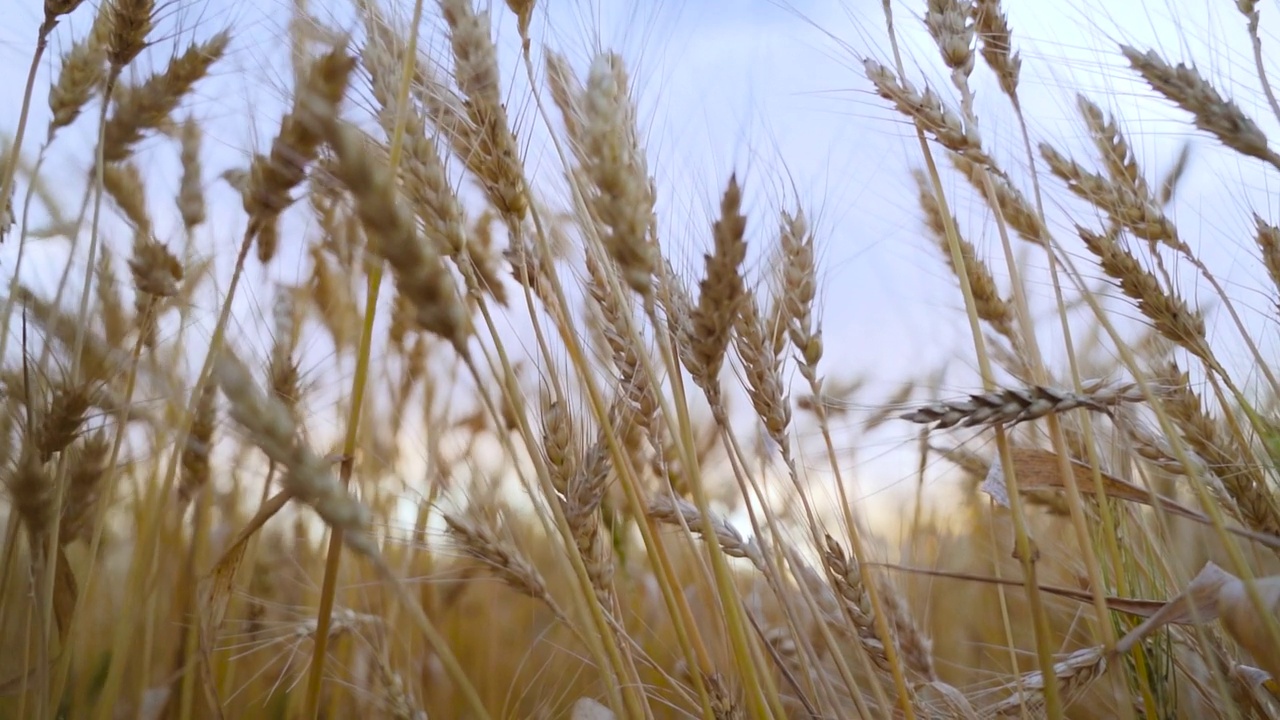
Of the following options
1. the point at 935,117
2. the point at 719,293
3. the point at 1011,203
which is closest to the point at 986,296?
the point at 1011,203

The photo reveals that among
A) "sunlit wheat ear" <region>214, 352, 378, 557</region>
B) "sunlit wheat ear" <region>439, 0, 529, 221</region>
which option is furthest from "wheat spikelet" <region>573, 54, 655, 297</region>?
"sunlit wheat ear" <region>214, 352, 378, 557</region>

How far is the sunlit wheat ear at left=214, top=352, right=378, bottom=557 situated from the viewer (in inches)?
16.3

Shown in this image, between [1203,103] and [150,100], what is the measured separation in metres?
1.16

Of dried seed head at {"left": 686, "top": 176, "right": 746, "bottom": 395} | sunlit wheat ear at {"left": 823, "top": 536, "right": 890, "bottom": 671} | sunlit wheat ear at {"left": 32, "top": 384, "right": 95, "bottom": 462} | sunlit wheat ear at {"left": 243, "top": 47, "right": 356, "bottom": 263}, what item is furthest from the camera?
sunlit wheat ear at {"left": 823, "top": 536, "right": 890, "bottom": 671}

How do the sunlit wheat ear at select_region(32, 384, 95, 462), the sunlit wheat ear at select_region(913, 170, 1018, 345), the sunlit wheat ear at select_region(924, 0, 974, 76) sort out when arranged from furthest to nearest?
the sunlit wheat ear at select_region(913, 170, 1018, 345)
the sunlit wheat ear at select_region(924, 0, 974, 76)
the sunlit wheat ear at select_region(32, 384, 95, 462)

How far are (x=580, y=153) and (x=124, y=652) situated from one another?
67 cm

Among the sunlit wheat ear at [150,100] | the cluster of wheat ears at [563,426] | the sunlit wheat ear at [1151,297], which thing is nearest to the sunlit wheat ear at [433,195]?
the cluster of wheat ears at [563,426]

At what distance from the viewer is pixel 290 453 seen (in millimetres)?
429

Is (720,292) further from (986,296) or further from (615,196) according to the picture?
(986,296)

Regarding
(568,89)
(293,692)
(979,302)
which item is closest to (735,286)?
(568,89)

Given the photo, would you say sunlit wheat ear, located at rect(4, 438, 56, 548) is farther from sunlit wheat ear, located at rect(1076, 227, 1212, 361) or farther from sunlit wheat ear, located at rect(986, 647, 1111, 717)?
sunlit wheat ear, located at rect(1076, 227, 1212, 361)

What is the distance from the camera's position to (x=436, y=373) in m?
1.56

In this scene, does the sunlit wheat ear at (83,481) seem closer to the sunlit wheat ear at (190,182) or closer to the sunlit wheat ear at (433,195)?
the sunlit wheat ear at (190,182)

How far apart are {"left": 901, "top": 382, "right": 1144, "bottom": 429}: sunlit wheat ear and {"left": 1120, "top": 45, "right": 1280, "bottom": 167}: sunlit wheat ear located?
41 cm
